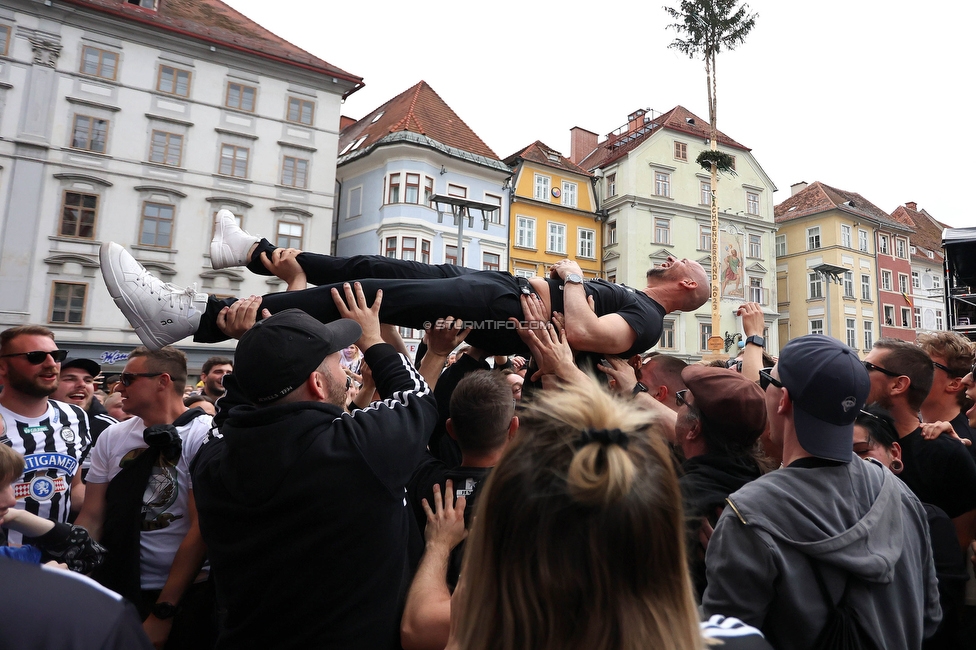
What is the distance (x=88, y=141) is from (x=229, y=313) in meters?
22.6

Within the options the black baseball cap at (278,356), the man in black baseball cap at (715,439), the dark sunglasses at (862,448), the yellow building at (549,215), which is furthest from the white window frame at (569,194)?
the black baseball cap at (278,356)

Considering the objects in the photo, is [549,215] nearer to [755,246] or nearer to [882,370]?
[755,246]

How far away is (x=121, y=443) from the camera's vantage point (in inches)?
128

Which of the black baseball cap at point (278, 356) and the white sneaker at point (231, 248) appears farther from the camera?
the white sneaker at point (231, 248)

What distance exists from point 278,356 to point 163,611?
5.38 feet

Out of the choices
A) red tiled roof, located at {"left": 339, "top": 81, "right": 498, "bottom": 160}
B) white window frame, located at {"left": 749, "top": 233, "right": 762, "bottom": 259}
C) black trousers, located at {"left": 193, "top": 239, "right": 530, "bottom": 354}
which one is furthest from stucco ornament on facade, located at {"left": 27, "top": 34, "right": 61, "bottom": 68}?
white window frame, located at {"left": 749, "top": 233, "right": 762, "bottom": 259}

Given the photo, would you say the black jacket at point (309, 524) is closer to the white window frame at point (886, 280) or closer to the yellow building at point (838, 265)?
the yellow building at point (838, 265)

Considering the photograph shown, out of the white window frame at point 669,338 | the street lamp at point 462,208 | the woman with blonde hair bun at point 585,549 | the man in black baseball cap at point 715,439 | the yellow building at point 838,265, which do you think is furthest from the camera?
the yellow building at point 838,265

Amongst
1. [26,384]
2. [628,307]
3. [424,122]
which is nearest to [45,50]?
[424,122]

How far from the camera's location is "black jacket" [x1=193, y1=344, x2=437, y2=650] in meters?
1.87

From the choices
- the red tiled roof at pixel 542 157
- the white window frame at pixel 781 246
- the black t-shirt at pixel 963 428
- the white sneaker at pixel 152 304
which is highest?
the red tiled roof at pixel 542 157

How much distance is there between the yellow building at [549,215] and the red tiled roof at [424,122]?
2296 millimetres

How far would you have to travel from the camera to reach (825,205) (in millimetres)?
36219

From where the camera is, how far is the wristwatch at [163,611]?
2.76 metres
